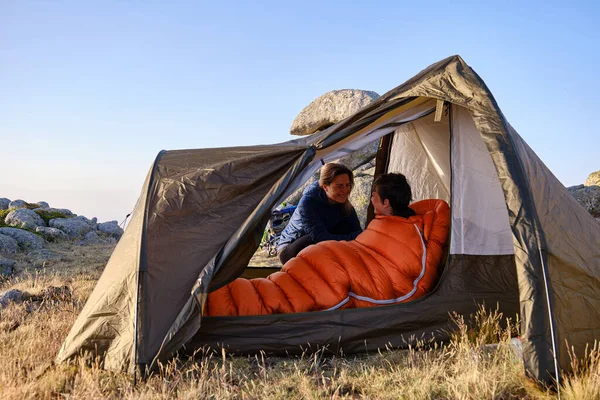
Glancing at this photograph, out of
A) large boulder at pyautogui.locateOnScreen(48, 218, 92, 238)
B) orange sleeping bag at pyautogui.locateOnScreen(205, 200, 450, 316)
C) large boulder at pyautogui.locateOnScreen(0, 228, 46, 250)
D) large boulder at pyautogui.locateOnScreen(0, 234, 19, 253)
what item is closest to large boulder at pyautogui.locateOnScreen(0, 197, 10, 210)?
large boulder at pyautogui.locateOnScreen(48, 218, 92, 238)

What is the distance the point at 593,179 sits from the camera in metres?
15.4

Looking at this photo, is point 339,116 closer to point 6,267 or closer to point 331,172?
point 6,267

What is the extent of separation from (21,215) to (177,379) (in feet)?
45.0

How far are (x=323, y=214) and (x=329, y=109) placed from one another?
1133cm

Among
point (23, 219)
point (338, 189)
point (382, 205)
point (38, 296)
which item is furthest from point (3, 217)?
point (382, 205)

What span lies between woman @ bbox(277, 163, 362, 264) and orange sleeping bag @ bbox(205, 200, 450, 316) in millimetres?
1193

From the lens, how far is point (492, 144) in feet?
12.2

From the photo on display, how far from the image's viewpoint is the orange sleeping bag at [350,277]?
413 centimetres

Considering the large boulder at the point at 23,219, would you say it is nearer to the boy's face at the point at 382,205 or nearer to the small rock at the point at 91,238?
the small rock at the point at 91,238

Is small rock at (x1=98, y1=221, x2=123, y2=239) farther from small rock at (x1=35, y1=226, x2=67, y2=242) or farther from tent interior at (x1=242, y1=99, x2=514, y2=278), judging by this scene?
tent interior at (x1=242, y1=99, x2=514, y2=278)

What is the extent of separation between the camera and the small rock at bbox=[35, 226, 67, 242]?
46.3 feet

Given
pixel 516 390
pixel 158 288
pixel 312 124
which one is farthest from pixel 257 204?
pixel 312 124

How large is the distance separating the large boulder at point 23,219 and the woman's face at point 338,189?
37.5 ft

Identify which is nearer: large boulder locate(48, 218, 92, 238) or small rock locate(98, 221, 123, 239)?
large boulder locate(48, 218, 92, 238)
